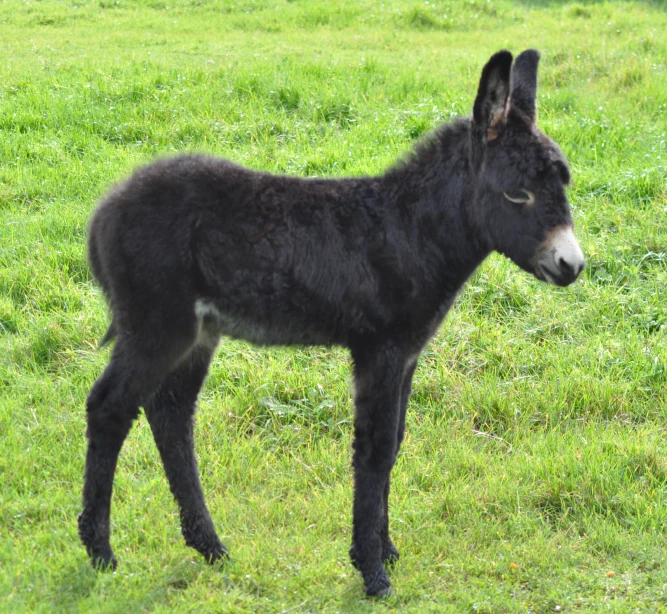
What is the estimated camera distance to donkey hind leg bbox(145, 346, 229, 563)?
4004 mm

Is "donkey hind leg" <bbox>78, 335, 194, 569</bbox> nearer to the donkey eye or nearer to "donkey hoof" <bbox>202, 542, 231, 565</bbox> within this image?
"donkey hoof" <bbox>202, 542, 231, 565</bbox>

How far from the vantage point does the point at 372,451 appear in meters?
3.81

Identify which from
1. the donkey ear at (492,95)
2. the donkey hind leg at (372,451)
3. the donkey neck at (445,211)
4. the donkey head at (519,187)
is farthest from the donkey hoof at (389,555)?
the donkey ear at (492,95)

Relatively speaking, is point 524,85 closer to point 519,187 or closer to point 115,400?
point 519,187

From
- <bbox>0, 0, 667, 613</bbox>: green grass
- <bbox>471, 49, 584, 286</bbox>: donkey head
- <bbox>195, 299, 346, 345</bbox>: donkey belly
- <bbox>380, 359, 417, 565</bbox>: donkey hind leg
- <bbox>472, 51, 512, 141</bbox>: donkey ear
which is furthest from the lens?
<bbox>380, 359, 417, 565</bbox>: donkey hind leg

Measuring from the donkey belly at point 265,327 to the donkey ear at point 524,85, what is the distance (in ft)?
4.13

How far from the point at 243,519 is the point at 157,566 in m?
0.57

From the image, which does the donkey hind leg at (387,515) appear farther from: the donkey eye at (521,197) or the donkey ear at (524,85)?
the donkey ear at (524,85)

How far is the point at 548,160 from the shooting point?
142 inches

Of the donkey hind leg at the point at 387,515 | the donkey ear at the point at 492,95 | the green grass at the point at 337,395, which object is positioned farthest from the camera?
the donkey hind leg at the point at 387,515

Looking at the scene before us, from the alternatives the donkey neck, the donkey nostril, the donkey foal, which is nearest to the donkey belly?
the donkey foal

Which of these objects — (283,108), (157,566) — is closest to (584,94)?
(283,108)

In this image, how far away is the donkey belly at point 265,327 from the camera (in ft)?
12.2

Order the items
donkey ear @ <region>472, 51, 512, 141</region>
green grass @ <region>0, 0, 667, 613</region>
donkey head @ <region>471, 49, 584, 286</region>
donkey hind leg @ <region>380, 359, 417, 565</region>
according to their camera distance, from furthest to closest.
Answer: donkey hind leg @ <region>380, 359, 417, 565</region>
green grass @ <region>0, 0, 667, 613</region>
donkey head @ <region>471, 49, 584, 286</region>
donkey ear @ <region>472, 51, 512, 141</region>
